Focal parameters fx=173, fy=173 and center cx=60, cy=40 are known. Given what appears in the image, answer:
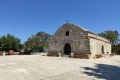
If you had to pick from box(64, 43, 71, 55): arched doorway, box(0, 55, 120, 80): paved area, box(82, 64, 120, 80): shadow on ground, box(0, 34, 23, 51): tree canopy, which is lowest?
box(82, 64, 120, 80): shadow on ground

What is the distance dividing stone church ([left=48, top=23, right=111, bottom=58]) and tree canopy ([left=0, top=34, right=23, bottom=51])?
2062 cm

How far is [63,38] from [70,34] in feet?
5.35

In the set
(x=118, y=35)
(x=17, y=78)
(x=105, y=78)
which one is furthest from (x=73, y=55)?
(x=118, y=35)

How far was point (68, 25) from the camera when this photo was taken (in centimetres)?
2970

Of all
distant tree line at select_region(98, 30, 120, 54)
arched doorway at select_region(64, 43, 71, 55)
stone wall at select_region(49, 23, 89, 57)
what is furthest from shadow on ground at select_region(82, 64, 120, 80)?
distant tree line at select_region(98, 30, 120, 54)

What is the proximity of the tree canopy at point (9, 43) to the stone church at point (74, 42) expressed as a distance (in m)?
20.6

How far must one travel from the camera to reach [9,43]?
48.4 meters

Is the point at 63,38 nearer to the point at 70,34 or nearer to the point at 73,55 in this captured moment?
the point at 70,34

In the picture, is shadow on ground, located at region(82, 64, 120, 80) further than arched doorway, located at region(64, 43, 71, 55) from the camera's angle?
No

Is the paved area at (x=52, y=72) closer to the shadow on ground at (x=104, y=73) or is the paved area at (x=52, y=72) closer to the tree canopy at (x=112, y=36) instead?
the shadow on ground at (x=104, y=73)

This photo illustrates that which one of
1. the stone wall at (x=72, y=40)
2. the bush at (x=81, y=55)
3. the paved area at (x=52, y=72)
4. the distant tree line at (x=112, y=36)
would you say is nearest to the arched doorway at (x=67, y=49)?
the stone wall at (x=72, y=40)

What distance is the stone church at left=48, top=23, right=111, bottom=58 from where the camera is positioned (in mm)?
26922

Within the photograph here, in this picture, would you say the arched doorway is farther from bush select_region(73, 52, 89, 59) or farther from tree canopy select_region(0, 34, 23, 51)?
tree canopy select_region(0, 34, 23, 51)

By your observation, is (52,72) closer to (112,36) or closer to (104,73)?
(104,73)
